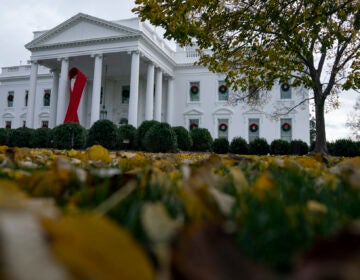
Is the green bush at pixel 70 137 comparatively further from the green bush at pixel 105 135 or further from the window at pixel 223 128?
the window at pixel 223 128

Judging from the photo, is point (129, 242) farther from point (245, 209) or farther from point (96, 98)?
point (96, 98)

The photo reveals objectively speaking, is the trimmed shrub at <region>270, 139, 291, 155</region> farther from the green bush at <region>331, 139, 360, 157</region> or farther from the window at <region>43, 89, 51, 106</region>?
the window at <region>43, 89, 51, 106</region>

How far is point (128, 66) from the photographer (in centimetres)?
2973

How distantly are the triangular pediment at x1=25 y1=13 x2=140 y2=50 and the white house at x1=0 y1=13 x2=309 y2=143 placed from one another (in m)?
0.08

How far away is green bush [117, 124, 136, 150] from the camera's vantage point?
50.5ft

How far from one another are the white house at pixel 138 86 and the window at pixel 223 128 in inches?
4.0

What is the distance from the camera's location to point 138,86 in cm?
2822

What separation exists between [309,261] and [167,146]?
39.8 ft

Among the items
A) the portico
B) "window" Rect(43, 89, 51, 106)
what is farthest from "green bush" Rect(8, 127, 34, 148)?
"window" Rect(43, 89, 51, 106)

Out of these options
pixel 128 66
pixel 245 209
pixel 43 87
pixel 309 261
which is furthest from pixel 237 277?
pixel 43 87

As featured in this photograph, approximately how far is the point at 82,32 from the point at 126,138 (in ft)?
51.1

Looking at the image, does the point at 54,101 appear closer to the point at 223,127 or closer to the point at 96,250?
the point at 223,127

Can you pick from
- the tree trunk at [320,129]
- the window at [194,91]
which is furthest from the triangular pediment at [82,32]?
the tree trunk at [320,129]

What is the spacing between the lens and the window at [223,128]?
30.4 metres
